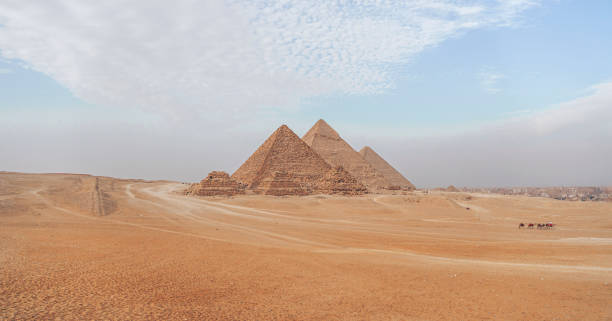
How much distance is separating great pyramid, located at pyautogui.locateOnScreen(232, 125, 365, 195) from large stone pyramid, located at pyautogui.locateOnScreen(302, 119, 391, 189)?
949 cm

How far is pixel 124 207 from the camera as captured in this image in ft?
69.8

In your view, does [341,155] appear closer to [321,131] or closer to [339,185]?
[321,131]

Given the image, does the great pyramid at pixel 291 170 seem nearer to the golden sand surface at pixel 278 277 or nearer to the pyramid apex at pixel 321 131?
the pyramid apex at pixel 321 131

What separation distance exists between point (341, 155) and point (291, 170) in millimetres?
16591

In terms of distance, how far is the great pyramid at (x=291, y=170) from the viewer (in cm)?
4241

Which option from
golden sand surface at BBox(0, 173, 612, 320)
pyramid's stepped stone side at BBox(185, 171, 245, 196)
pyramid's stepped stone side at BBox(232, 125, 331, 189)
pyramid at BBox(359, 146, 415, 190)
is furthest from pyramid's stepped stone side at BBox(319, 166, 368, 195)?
pyramid at BBox(359, 146, 415, 190)

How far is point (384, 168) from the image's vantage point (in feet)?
250

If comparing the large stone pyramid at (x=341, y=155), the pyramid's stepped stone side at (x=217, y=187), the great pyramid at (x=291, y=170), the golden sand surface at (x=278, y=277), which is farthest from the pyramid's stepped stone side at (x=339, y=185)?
the golden sand surface at (x=278, y=277)

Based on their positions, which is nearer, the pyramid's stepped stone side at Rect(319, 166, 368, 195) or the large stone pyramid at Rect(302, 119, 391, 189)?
the pyramid's stepped stone side at Rect(319, 166, 368, 195)

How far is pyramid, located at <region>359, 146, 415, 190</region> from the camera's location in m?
73.6

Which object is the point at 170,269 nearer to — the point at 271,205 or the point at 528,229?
the point at 528,229

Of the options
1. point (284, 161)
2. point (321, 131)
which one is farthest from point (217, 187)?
point (321, 131)

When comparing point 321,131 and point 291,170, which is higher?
point 321,131

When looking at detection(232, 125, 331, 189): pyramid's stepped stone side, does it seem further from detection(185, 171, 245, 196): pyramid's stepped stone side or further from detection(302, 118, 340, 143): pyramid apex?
detection(302, 118, 340, 143): pyramid apex
